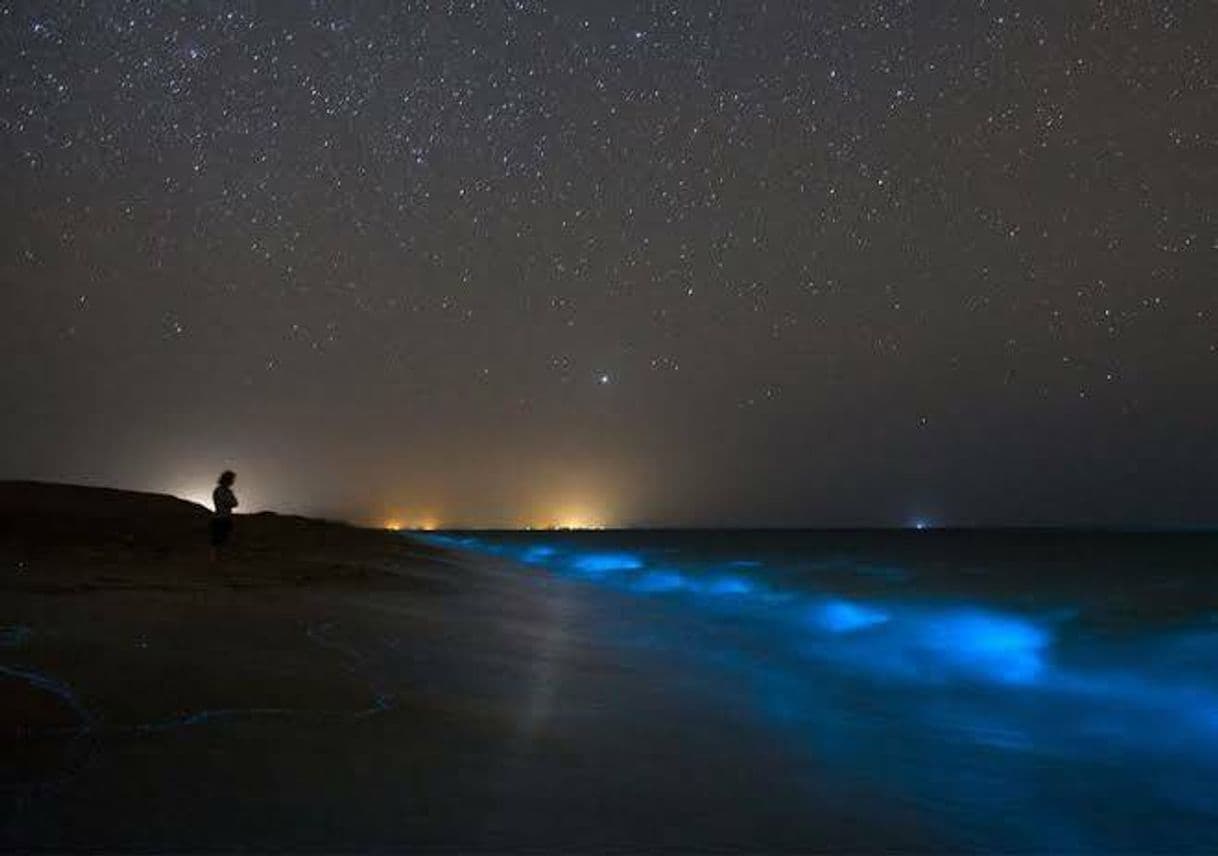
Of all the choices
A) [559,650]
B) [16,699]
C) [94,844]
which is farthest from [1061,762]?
[16,699]

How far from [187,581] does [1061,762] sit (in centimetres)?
849

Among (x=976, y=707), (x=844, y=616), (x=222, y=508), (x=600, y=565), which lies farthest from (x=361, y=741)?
(x=600, y=565)

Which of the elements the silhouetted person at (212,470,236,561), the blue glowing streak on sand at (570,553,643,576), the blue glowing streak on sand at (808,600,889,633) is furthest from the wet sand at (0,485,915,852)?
the blue glowing streak on sand at (570,553,643,576)

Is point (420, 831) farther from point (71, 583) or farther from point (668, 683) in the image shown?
point (71, 583)

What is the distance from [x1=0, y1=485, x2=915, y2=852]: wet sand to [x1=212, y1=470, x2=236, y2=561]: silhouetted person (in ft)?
11.3

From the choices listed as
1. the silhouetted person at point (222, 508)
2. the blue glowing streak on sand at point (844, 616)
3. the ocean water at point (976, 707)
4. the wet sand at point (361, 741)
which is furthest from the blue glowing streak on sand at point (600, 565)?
the wet sand at point (361, 741)

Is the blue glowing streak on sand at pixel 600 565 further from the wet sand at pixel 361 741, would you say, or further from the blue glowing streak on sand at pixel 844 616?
the wet sand at pixel 361 741

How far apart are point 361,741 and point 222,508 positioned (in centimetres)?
931

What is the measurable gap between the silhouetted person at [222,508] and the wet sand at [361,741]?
345cm

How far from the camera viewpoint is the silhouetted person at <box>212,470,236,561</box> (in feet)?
39.7

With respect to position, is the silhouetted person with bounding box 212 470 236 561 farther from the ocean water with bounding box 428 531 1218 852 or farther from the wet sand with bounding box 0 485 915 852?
the ocean water with bounding box 428 531 1218 852

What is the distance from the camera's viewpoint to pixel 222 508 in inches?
490

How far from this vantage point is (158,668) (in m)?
5.07

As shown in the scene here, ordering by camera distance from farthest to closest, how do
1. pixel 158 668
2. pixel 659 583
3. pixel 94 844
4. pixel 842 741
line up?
1. pixel 659 583
2. pixel 842 741
3. pixel 158 668
4. pixel 94 844
